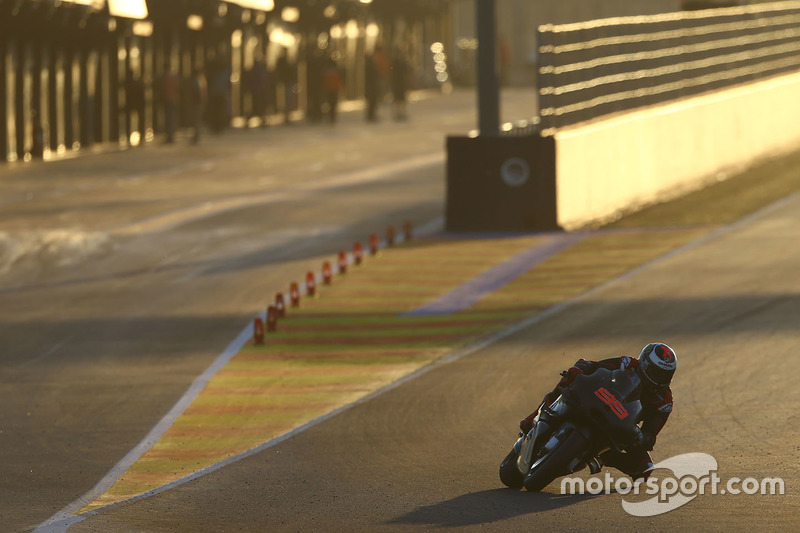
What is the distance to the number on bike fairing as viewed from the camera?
10109 millimetres

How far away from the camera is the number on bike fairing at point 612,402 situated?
33.2 feet

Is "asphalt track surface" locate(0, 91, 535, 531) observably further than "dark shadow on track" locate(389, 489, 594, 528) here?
Yes

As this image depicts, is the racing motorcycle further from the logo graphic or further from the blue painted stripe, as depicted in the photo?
the blue painted stripe

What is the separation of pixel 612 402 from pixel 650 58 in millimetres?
19529

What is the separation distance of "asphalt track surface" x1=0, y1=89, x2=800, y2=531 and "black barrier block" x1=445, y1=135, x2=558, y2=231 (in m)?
3.02

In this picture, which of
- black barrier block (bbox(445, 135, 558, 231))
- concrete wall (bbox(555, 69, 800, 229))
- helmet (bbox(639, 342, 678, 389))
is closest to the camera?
helmet (bbox(639, 342, 678, 389))

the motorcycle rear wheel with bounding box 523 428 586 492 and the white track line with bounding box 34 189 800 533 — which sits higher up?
the motorcycle rear wheel with bounding box 523 428 586 492

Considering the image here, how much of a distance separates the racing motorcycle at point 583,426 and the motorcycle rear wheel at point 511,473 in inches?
3.4

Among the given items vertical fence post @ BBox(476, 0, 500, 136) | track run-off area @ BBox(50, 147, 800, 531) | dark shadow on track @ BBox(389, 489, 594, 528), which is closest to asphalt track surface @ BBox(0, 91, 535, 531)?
track run-off area @ BBox(50, 147, 800, 531)

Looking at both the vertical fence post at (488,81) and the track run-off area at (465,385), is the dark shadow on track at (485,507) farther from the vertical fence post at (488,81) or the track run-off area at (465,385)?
the vertical fence post at (488,81)

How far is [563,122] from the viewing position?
25.2m

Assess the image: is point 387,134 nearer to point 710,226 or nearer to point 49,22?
point 49,22

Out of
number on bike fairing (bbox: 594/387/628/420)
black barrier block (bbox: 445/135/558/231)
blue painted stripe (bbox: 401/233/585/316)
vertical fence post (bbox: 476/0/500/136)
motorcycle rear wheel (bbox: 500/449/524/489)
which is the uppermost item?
vertical fence post (bbox: 476/0/500/136)

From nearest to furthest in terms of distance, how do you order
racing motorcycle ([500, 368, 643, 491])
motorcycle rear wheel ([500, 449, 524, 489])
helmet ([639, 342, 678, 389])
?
helmet ([639, 342, 678, 389]), racing motorcycle ([500, 368, 643, 491]), motorcycle rear wheel ([500, 449, 524, 489])
